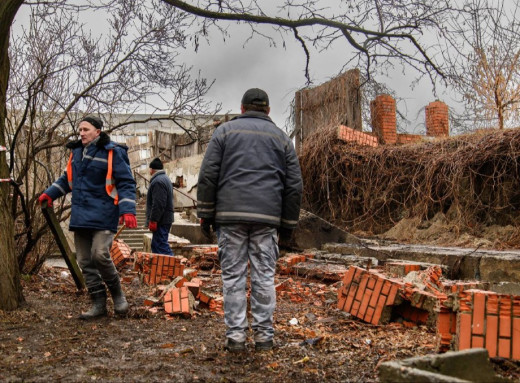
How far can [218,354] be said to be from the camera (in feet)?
12.2

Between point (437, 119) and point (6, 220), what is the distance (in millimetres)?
13592

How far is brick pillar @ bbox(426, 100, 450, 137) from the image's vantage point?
1608 cm

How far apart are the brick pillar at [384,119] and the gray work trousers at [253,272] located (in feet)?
37.3

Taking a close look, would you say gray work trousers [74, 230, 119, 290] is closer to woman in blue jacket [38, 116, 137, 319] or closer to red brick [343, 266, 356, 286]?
woman in blue jacket [38, 116, 137, 319]

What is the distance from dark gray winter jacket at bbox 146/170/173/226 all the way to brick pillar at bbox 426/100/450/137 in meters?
10.5

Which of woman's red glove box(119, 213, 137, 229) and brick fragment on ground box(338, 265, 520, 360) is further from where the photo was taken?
woman's red glove box(119, 213, 137, 229)

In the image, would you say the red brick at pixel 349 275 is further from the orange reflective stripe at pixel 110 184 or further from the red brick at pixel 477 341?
the orange reflective stripe at pixel 110 184

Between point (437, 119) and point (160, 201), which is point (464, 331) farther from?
point (437, 119)

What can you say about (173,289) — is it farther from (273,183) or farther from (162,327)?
(273,183)

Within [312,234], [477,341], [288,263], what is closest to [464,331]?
[477,341]

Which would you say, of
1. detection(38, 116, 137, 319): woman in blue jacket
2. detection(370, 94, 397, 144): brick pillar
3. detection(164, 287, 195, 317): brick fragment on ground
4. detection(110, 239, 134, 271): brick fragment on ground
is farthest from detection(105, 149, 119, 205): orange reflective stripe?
detection(370, 94, 397, 144): brick pillar

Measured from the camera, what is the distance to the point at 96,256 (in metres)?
4.97

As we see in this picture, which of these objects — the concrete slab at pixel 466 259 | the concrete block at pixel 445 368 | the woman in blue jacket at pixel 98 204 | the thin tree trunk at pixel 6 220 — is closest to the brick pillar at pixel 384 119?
the concrete slab at pixel 466 259

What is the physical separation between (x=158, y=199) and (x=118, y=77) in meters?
1.95
